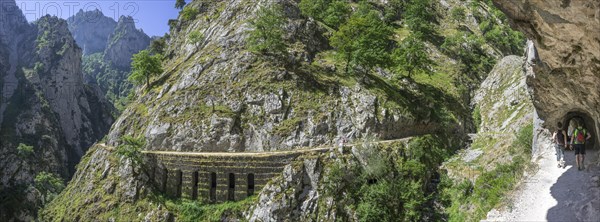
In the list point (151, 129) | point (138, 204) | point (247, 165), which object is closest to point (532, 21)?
point (247, 165)

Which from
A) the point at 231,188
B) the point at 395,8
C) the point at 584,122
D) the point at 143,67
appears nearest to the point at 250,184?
the point at 231,188

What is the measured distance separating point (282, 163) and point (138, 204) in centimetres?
1447

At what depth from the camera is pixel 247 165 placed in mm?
31250

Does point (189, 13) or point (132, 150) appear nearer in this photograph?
point (132, 150)

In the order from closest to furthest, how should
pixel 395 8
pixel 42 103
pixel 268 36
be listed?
1. pixel 268 36
2. pixel 395 8
3. pixel 42 103

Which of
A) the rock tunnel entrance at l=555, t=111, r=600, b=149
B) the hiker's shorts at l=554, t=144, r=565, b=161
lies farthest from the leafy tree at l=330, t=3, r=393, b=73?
the hiker's shorts at l=554, t=144, r=565, b=161

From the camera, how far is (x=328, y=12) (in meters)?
58.6

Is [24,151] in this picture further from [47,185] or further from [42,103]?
[42,103]

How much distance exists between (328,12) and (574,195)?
4976 cm

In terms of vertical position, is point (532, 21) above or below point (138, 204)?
above

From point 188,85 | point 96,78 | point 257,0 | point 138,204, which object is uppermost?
point 96,78

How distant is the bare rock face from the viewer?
9841 millimetres

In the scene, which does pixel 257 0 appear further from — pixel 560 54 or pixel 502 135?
pixel 560 54

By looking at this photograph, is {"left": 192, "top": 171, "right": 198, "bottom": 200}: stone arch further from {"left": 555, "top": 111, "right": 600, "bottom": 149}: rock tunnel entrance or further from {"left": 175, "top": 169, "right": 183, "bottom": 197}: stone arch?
{"left": 555, "top": 111, "right": 600, "bottom": 149}: rock tunnel entrance
